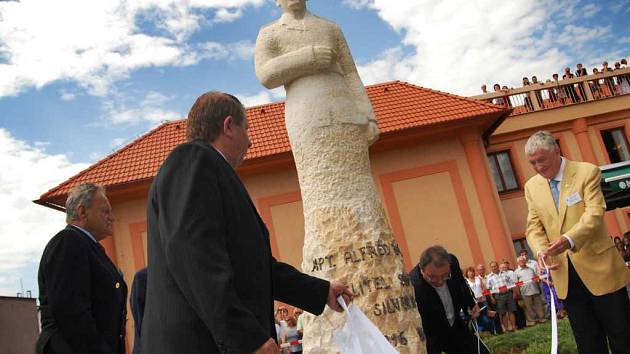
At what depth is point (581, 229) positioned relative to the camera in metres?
3.69

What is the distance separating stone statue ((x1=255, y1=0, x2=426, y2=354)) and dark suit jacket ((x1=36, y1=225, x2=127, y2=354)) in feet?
5.78

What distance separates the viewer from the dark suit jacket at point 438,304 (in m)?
4.94

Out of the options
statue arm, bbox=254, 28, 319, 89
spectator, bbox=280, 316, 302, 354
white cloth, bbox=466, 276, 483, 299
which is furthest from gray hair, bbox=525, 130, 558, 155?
white cloth, bbox=466, 276, 483, 299

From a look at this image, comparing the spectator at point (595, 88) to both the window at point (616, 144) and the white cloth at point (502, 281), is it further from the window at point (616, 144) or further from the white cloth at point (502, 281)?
the white cloth at point (502, 281)

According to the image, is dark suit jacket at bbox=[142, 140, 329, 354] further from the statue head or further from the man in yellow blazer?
the statue head

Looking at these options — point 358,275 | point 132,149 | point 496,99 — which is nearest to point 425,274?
point 358,275

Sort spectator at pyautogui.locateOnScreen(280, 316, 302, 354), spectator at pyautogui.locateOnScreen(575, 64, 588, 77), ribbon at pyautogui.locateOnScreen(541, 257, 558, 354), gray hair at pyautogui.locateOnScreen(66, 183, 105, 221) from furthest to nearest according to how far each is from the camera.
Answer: spectator at pyautogui.locateOnScreen(575, 64, 588, 77) → spectator at pyautogui.locateOnScreen(280, 316, 302, 354) → gray hair at pyautogui.locateOnScreen(66, 183, 105, 221) → ribbon at pyautogui.locateOnScreen(541, 257, 558, 354)

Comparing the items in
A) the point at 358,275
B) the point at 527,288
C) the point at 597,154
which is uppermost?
the point at 597,154

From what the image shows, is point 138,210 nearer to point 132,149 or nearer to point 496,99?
point 132,149

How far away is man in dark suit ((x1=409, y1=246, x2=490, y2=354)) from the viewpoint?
491 centimetres

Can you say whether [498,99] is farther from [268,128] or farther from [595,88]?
[268,128]

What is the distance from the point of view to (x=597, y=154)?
21.1m

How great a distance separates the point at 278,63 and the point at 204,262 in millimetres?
3790

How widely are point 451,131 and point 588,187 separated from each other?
1300 cm
